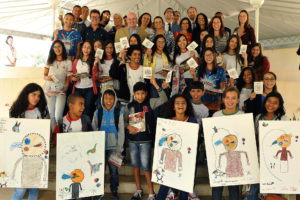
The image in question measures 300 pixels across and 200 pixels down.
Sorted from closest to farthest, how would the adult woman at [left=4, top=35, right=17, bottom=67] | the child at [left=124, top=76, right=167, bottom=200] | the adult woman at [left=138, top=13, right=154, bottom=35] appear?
the child at [left=124, top=76, right=167, bottom=200] < the adult woman at [left=138, top=13, right=154, bottom=35] < the adult woman at [left=4, top=35, right=17, bottom=67]

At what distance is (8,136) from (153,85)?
2.11 metres

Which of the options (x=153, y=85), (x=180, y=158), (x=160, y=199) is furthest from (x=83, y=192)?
(x=153, y=85)

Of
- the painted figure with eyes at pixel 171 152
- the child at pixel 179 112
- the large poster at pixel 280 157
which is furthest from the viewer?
the child at pixel 179 112

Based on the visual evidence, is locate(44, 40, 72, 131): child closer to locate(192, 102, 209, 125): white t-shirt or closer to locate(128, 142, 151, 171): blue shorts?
locate(128, 142, 151, 171): blue shorts

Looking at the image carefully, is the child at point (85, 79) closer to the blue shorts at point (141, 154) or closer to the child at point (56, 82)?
the child at point (56, 82)

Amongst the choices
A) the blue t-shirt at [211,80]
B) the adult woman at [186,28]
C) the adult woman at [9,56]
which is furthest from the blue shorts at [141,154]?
the adult woman at [9,56]

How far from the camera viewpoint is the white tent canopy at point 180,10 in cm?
870

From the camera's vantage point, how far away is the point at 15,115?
3.07m

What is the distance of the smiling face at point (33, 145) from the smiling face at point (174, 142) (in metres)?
1.40

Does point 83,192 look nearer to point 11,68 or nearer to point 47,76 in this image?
point 47,76

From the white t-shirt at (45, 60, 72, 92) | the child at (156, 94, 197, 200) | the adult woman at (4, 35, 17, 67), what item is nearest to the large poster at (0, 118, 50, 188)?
the white t-shirt at (45, 60, 72, 92)

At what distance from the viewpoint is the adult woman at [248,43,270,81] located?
15.1ft

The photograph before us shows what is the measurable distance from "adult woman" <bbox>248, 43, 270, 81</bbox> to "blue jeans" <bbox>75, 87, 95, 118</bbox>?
9.73ft

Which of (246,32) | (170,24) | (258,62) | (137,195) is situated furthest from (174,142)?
(246,32)
